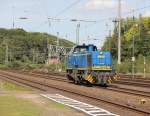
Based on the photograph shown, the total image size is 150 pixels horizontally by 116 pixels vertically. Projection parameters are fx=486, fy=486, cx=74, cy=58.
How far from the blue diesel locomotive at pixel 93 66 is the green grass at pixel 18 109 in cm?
1591

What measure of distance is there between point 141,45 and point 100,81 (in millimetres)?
73955

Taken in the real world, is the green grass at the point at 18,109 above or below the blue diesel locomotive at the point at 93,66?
below

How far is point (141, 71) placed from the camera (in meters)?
70.1

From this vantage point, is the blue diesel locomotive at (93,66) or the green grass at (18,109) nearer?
the green grass at (18,109)

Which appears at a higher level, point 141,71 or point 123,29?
point 123,29

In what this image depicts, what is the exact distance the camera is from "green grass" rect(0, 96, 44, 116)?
17.9 metres

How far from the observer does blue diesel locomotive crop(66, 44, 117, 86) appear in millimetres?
38094

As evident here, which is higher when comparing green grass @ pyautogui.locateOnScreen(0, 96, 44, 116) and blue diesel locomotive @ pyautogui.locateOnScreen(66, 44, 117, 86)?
blue diesel locomotive @ pyautogui.locateOnScreen(66, 44, 117, 86)

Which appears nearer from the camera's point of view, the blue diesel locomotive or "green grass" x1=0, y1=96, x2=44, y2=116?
"green grass" x1=0, y1=96, x2=44, y2=116

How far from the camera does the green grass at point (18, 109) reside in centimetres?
1792

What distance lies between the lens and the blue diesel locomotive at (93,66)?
38094 mm

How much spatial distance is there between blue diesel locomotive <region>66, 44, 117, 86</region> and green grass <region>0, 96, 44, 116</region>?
15.9 metres

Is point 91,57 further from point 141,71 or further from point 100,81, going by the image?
point 141,71

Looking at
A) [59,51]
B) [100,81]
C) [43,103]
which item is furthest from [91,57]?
[59,51]
